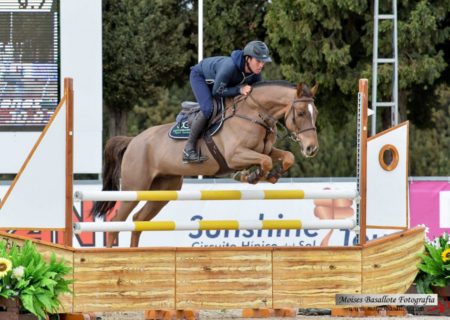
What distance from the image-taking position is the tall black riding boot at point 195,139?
31.3 ft

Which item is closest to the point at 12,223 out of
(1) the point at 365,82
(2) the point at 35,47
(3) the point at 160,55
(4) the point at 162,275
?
(4) the point at 162,275

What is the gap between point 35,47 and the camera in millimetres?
13312

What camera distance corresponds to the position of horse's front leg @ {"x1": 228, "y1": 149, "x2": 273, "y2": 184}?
905 cm

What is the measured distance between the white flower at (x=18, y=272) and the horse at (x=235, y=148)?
208 centimetres

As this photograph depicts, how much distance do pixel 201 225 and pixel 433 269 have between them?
1589 millimetres

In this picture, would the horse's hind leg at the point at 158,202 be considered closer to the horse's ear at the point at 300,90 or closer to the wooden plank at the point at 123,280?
the horse's ear at the point at 300,90

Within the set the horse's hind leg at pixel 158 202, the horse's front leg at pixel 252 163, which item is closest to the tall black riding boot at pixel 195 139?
the horse's front leg at pixel 252 163

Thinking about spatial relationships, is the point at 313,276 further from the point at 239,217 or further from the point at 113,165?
the point at 239,217

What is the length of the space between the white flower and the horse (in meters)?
2.08

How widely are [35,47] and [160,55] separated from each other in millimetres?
9370

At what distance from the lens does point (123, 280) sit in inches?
320

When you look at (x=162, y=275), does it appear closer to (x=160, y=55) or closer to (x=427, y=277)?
(x=427, y=277)

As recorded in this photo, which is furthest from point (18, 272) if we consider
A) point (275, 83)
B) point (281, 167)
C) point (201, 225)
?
point (275, 83)

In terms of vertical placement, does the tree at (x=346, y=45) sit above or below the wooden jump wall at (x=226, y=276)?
above
